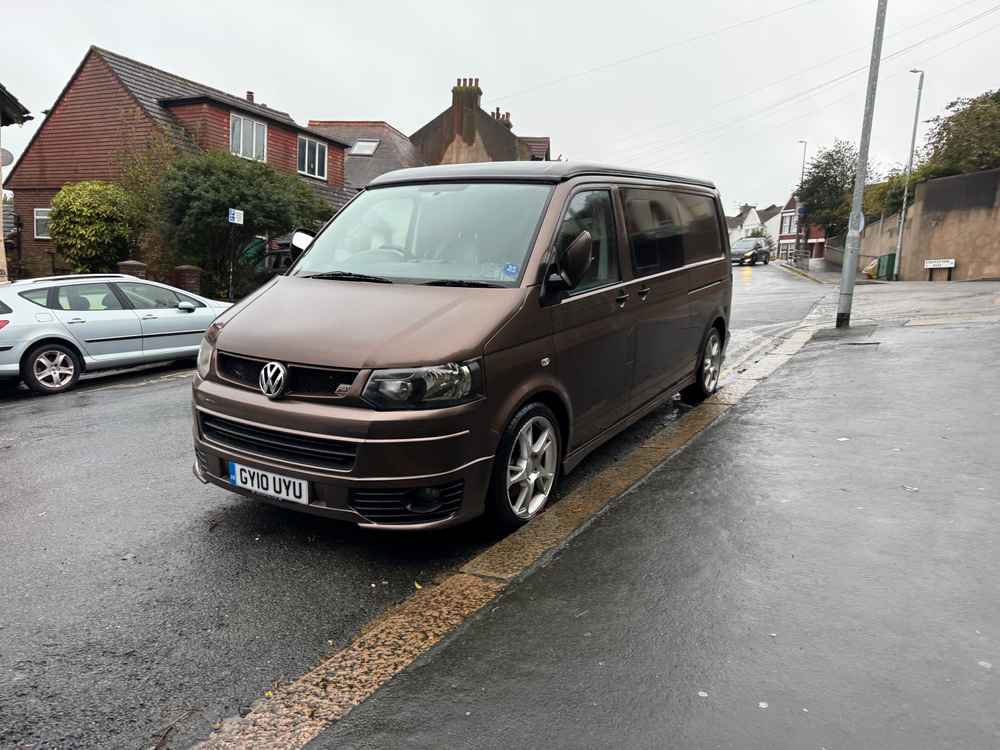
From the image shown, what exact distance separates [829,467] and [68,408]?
761 centimetres

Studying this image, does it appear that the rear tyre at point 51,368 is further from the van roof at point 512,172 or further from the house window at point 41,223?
the house window at point 41,223

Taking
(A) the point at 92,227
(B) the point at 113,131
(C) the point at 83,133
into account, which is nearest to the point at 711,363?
(A) the point at 92,227

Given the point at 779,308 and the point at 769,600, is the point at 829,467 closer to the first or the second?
the point at 769,600

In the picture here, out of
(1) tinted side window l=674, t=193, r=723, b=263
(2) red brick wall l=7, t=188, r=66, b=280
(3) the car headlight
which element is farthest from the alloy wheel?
(2) red brick wall l=7, t=188, r=66, b=280

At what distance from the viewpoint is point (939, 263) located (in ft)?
101

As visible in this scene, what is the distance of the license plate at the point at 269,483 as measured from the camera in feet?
12.3

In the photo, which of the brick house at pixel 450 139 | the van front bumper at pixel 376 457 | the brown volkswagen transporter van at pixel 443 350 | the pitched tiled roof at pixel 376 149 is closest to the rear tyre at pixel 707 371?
the brown volkswagen transporter van at pixel 443 350

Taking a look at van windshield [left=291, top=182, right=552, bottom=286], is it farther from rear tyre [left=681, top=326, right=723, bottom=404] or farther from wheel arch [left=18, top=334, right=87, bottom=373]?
wheel arch [left=18, top=334, right=87, bottom=373]

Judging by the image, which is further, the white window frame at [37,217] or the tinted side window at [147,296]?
the white window frame at [37,217]

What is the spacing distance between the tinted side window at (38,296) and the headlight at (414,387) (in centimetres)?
808

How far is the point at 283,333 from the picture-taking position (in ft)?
12.9

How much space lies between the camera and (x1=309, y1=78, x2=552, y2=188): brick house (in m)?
44.7

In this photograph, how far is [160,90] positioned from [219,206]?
1148 cm

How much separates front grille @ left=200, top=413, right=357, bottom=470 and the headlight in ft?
0.85
